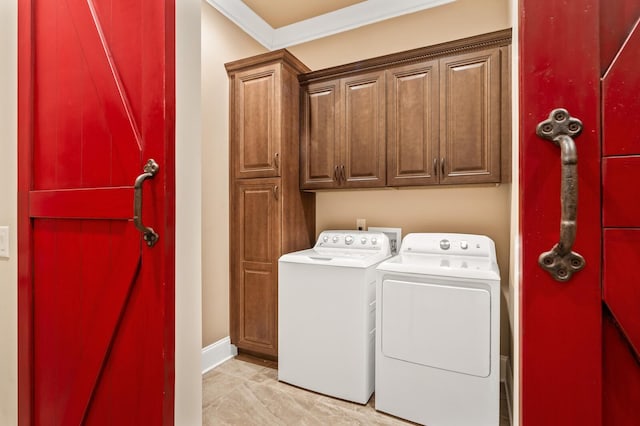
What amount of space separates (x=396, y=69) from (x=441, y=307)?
167 centimetres

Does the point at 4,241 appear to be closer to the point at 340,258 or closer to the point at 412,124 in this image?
the point at 340,258

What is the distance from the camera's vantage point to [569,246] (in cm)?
53

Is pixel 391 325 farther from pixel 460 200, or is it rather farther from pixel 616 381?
pixel 616 381

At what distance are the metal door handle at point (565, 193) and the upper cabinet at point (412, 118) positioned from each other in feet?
5.71

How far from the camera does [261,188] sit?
261 cm

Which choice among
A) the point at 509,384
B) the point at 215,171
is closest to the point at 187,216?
the point at 215,171

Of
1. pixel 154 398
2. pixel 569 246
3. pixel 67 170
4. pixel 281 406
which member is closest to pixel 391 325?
pixel 281 406

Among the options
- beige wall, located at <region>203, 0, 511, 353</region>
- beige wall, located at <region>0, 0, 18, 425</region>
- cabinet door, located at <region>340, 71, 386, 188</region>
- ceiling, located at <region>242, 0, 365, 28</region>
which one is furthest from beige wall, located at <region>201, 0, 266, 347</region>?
beige wall, located at <region>0, 0, 18, 425</region>

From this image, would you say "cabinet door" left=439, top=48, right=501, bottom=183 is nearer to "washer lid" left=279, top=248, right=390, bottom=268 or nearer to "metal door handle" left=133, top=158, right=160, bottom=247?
"washer lid" left=279, top=248, right=390, bottom=268

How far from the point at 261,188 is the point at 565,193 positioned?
2.26 metres

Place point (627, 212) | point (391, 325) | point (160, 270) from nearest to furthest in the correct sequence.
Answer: point (627, 212) → point (160, 270) → point (391, 325)

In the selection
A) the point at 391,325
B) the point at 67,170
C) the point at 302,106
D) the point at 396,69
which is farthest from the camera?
the point at 302,106

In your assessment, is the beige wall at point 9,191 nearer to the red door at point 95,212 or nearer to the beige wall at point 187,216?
the red door at point 95,212

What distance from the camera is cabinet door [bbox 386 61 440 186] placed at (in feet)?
7.58
